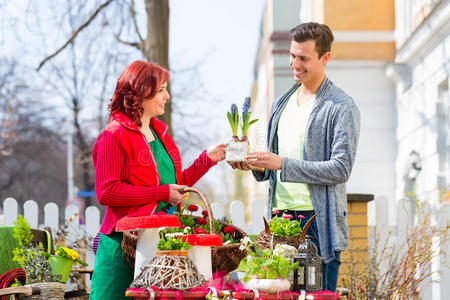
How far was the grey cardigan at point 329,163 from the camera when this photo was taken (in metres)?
3.10

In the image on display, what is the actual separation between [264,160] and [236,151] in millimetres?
132

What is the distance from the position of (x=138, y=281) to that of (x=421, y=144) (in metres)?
8.23

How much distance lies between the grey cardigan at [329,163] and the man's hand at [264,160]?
0.03 m

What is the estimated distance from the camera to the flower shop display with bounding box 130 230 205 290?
2.41 m

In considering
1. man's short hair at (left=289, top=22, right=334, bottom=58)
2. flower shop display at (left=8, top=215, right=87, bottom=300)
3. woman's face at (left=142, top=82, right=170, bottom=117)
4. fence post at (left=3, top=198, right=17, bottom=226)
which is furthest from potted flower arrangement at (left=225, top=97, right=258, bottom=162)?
fence post at (left=3, top=198, right=17, bottom=226)

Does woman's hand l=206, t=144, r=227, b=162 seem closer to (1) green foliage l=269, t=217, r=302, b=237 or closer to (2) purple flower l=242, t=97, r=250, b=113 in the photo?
(2) purple flower l=242, t=97, r=250, b=113

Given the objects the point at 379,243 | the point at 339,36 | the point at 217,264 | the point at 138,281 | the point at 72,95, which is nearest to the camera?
the point at 138,281

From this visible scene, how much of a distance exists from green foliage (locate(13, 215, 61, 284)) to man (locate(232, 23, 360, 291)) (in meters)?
2.03

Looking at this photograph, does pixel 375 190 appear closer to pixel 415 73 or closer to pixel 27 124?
pixel 415 73


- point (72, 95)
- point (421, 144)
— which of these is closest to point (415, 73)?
point (421, 144)

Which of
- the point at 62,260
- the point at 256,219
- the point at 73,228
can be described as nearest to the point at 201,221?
the point at 62,260

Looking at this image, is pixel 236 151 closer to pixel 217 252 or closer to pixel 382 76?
pixel 217 252

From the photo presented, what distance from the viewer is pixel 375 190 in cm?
1174

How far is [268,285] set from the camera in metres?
2.41
